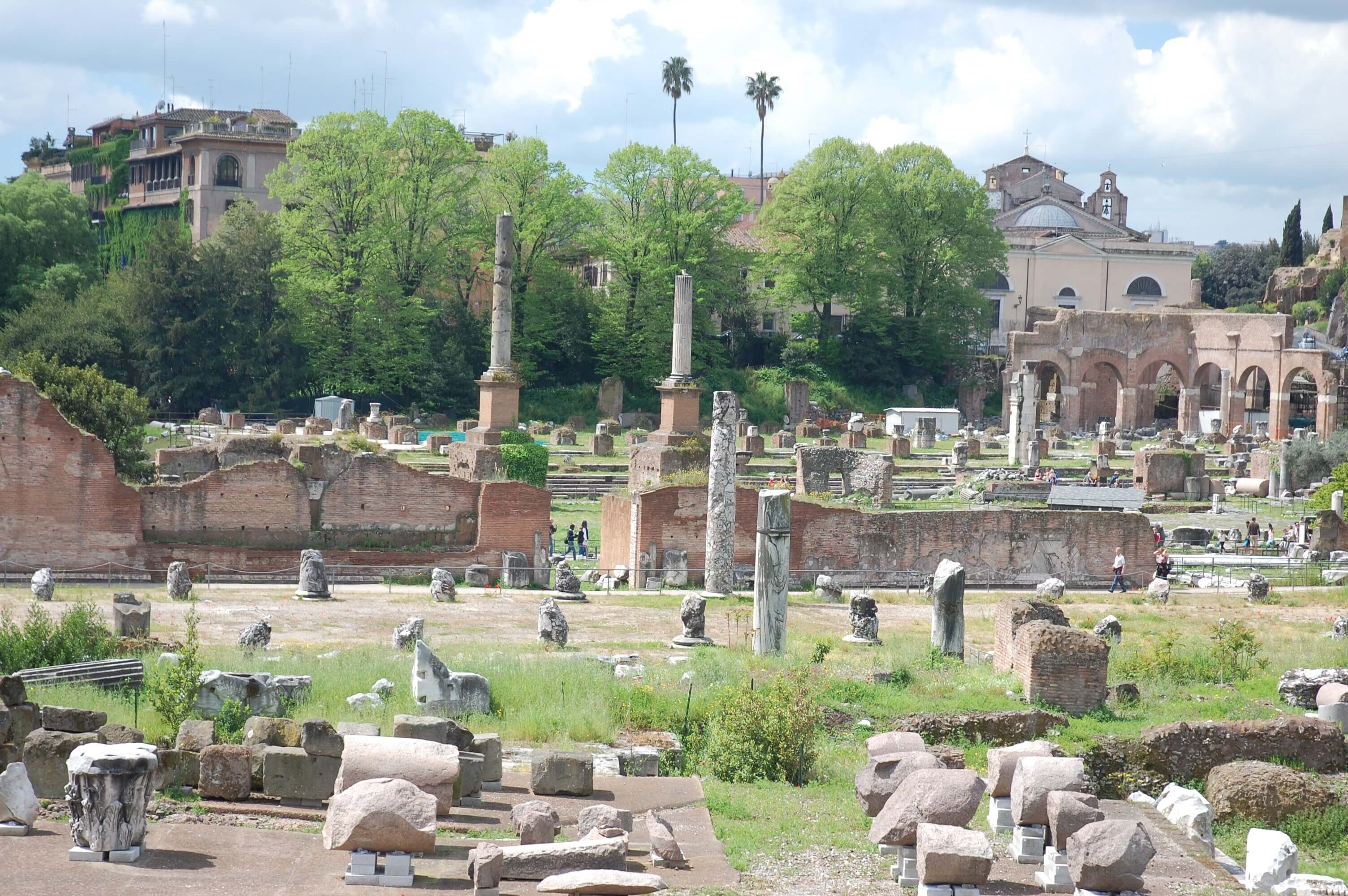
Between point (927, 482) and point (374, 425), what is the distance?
16510 millimetres

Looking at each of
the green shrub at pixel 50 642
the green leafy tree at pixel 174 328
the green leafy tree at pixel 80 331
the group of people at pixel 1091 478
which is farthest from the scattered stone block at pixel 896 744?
the green leafy tree at pixel 174 328

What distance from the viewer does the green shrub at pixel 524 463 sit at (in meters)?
33.8

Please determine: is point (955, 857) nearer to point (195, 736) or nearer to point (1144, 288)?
point (195, 736)

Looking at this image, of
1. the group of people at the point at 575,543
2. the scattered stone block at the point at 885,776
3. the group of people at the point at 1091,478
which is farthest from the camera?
the group of people at the point at 1091,478

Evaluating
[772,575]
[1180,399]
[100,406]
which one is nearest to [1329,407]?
[1180,399]

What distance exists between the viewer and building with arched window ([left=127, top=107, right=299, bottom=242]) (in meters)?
65.2

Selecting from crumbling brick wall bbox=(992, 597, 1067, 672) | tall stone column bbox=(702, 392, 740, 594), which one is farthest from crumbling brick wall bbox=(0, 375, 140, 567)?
crumbling brick wall bbox=(992, 597, 1067, 672)

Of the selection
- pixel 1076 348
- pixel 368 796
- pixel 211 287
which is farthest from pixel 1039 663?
pixel 1076 348

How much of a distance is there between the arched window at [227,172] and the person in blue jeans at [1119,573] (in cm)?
4709

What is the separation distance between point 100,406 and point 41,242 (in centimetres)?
2919

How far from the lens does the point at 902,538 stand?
1141 inches

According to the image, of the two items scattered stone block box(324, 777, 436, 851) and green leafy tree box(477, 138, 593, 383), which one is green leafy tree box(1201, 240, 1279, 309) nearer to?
green leafy tree box(477, 138, 593, 383)

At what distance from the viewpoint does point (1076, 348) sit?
62.7 m

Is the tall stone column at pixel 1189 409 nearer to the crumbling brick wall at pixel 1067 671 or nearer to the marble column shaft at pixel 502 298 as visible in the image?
the marble column shaft at pixel 502 298
